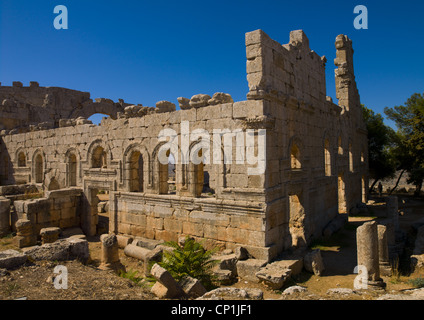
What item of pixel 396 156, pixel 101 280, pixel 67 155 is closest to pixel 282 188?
pixel 101 280

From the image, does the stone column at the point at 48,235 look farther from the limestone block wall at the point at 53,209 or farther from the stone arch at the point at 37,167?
the stone arch at the point at 37,167

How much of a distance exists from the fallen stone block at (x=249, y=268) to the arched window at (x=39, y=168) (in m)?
13.1

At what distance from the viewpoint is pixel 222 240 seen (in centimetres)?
880

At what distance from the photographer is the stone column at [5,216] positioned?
1141 cm

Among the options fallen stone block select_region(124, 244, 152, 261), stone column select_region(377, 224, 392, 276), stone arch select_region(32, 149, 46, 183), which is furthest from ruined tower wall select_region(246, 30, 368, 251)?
stone arch select_region(32, 149, 46, 183)

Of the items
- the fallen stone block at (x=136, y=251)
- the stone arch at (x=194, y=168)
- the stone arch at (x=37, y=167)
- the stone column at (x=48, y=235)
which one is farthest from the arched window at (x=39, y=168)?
the stone arch at (x=194, y=168)

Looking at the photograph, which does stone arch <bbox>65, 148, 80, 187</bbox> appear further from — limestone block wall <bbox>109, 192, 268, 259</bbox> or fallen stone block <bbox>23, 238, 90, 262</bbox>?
fallen stone block <bbox>23, 238, 90, 262</bbox>

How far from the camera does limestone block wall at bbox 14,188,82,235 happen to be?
36.1ft

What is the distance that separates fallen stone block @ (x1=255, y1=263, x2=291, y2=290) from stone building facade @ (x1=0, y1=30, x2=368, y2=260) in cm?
52

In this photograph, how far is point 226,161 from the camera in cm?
877

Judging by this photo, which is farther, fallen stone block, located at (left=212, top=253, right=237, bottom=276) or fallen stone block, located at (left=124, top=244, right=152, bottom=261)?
fallen stone block, located at (left=124, top=244, right=152, bottom=261)
